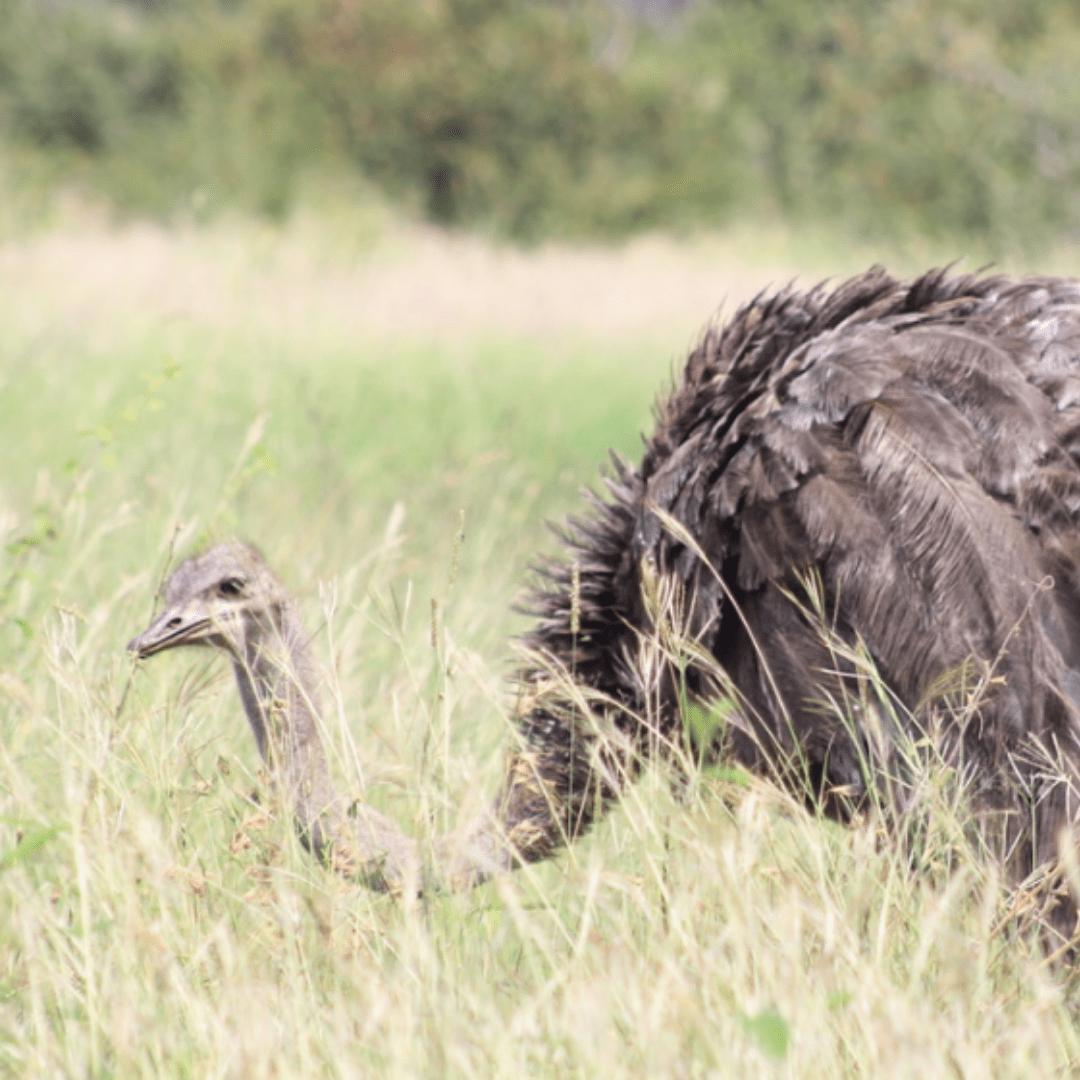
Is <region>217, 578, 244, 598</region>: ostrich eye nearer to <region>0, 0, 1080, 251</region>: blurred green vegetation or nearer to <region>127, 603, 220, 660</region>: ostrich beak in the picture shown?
<region>127, 603, 220, 660</region>: ostrich beak

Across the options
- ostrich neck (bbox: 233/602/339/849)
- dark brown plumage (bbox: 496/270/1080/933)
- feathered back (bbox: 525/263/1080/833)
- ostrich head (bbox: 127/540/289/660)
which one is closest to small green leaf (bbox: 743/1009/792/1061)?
dark brown plumage (bbox: 496/270/1080/933)

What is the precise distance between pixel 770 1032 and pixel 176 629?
1528 mm

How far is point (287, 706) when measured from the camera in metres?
3.01

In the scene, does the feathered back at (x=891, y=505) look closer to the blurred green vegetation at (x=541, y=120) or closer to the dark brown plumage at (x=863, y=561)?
the dark brown plumage at (x=863, y=561)

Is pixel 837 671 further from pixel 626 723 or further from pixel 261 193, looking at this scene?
pixel 261 193

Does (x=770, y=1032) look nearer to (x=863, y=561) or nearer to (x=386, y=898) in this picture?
(x=386, y=898)

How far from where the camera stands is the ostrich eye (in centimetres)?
317

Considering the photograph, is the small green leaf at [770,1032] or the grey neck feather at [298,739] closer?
the small green leaf at [770,1032]

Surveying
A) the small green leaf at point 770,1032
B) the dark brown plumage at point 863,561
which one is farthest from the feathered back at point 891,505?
the small green leaf at point 770,1032

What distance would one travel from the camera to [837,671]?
3.08m

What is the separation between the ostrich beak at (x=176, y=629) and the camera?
308 centimetres

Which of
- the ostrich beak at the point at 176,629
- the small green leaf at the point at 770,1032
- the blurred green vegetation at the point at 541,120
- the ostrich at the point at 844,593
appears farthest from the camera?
the blurred green vegetation at the point at 541,120

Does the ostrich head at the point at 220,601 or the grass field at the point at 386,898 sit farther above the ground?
the ostrich head at the point at 220,601

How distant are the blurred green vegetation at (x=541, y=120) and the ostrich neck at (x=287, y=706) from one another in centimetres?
1648
